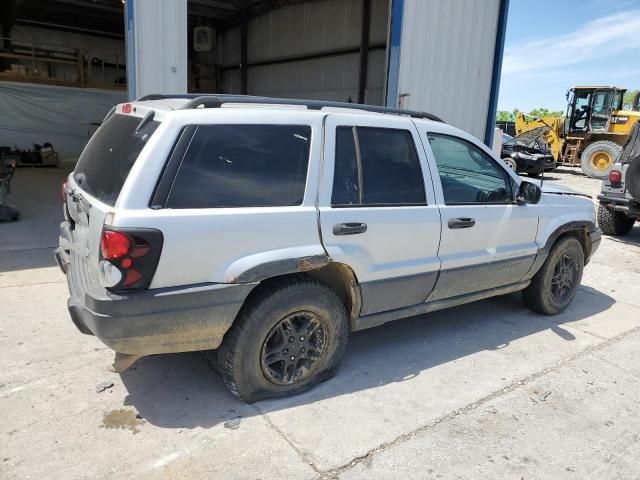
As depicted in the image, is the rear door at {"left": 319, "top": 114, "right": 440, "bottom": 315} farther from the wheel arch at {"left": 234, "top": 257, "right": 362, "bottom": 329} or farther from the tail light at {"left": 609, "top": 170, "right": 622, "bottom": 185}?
the tail light at {"left": 609, "top": 170, "right": 622, "bottom": 185}

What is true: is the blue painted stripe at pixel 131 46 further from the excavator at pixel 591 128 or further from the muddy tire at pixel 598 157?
the muddy tire at pixel 598 157

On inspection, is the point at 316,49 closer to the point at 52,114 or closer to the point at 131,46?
the point at 52,114

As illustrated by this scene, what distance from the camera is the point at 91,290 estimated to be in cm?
267

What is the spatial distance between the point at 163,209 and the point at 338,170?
115cm

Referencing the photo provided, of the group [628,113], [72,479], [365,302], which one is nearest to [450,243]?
[365,302]

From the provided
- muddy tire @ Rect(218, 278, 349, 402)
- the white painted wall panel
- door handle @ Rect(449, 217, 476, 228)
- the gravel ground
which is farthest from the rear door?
the gravel ground

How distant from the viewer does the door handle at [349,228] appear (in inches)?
121

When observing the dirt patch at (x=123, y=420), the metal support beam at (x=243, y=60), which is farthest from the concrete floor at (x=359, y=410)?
the metal support beam at (x=243, y=60)

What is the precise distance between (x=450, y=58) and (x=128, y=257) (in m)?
7.72

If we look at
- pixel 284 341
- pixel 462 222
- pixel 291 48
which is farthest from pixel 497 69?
pixel 284 341

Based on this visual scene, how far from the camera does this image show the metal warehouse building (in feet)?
20.8

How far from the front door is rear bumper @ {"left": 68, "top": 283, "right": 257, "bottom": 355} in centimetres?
169

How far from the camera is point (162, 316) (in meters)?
2.61

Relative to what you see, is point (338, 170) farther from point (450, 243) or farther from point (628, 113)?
point (628, 113)
